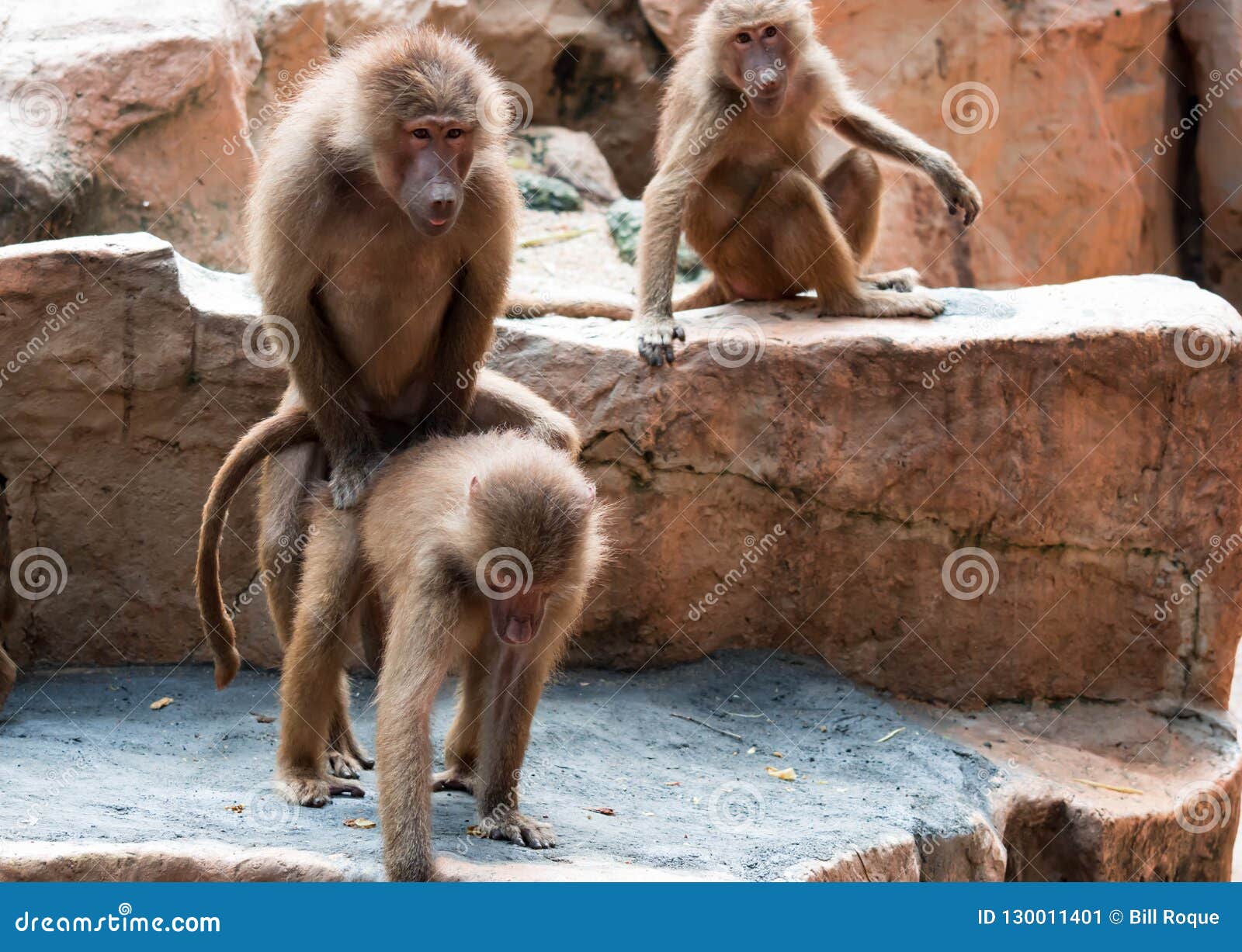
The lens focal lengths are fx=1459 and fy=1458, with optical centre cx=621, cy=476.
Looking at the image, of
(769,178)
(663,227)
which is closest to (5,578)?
(663,227)

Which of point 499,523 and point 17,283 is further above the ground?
point 17,283

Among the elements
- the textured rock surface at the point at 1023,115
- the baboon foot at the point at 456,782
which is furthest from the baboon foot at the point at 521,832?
the textured rock surface at the point at 1023,115

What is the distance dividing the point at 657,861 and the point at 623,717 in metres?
1.65

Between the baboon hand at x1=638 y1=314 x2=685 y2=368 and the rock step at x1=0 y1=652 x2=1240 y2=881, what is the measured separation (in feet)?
4.39

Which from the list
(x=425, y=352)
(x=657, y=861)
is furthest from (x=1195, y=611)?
(x=425, y=352)

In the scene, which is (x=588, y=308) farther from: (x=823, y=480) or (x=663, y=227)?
(x=823, y=480)

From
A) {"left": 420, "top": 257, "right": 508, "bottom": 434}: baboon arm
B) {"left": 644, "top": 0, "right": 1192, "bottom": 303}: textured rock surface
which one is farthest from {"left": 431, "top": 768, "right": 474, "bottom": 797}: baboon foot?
{"left": 644, "top": 0, "right": 1192, "bottom": 303}: textured rock surface

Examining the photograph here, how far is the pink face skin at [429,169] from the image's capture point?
173 inches

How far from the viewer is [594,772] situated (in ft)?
17.4

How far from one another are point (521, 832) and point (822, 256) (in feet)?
9.85

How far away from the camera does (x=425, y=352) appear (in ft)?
16.3

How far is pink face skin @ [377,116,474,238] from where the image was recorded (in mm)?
4387

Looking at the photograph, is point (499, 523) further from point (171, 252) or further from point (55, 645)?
point (55, 645)

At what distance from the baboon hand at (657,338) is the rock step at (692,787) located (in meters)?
1.34
